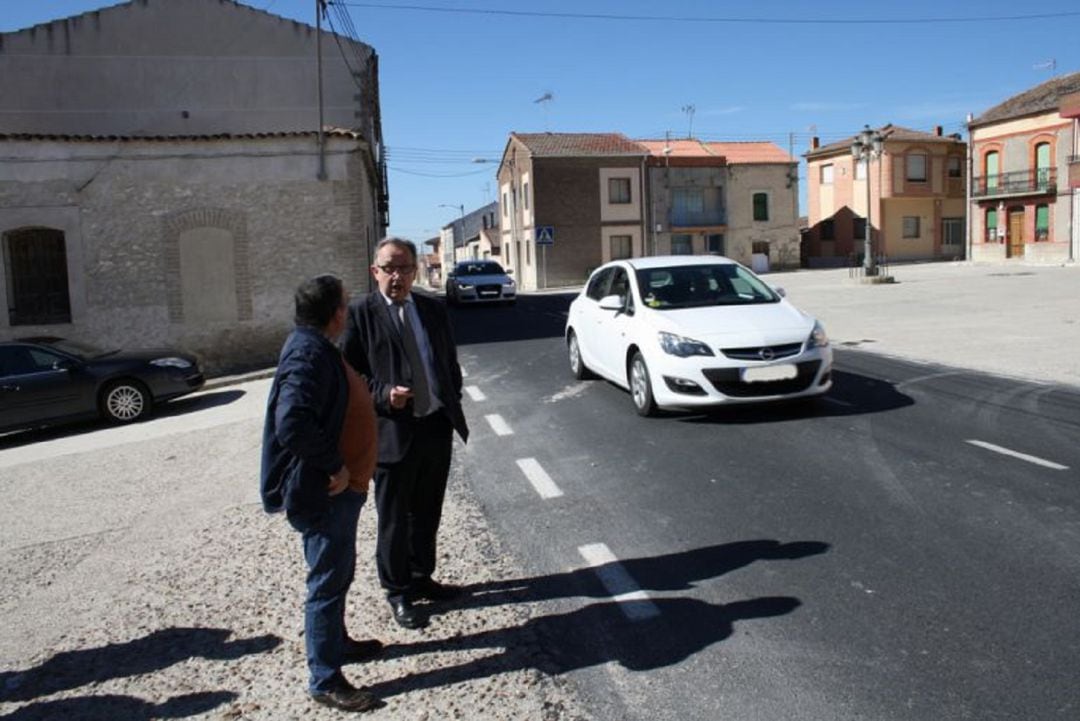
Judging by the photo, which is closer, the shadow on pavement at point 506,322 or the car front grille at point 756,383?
the car front grille at point 756,383

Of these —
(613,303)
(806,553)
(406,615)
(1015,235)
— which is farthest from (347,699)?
(1015,235)

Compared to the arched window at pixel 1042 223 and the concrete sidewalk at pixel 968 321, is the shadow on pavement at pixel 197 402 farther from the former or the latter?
the arched window at pixel 1042 223

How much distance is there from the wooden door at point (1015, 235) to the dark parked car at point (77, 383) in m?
49.7

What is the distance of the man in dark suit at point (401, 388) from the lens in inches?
160

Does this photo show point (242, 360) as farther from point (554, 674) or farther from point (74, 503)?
point (554, 674)

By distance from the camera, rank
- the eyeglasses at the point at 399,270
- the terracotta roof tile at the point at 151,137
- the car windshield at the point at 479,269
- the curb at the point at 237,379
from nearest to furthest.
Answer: the eyeglasses at the point at 399,270, the curb at the point at 237,379, the terracotta roof tile at the point at 151,137, the car windshield at the point at 479,269

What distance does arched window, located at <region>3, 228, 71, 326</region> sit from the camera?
16250 mm

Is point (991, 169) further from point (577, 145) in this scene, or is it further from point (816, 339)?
point (816, 339)

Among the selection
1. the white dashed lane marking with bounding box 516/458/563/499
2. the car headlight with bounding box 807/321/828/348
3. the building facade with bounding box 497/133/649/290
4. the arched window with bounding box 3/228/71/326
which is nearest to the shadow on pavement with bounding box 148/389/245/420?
the arched window with bounding box 3/228/71/326

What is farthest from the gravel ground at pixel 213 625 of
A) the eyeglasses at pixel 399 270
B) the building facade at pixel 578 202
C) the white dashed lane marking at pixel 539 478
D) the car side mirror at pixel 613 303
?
the building facade at pixel 578 202

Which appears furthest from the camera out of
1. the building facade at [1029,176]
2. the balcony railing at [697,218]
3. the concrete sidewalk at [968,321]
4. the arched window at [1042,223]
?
the balcony railing at [697,218]

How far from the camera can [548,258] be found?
163ft

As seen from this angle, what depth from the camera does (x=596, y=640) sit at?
12.6 ft

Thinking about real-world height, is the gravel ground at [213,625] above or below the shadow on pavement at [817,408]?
below
